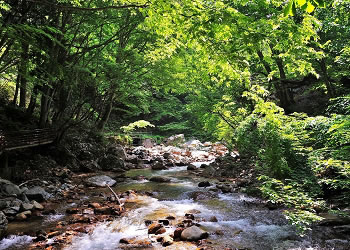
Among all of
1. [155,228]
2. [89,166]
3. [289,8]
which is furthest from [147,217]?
[89,166]

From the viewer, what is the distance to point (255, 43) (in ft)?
14.6

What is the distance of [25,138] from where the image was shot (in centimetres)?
964

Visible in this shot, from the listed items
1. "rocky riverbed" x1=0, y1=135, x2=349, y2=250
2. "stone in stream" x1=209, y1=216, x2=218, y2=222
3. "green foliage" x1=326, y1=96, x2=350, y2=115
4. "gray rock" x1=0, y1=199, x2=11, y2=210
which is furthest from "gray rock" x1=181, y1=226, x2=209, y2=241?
"gray rock" x1=0, y1=199, x2=11, y2=210

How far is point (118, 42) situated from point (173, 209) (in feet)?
33.4

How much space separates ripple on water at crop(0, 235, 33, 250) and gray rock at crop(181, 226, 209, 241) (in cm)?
A: 313

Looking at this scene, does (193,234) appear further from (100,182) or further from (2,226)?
(100,182)

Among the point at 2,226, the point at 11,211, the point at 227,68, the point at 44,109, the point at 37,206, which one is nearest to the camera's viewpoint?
the point at 2,226

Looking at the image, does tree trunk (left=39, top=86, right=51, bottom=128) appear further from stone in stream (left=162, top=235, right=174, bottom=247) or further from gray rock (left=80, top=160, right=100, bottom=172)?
stone in stream (left=162, top=235, right=174, bottom=247)

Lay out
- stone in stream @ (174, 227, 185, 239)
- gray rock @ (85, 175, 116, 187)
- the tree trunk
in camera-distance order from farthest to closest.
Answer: the tree trunk
gray rock @ (85, 175, 116, 187)
stone in stream @ (174, 227, 185, 239)

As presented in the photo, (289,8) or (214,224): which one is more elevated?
(289,8)

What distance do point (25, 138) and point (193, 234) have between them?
8.08 metres

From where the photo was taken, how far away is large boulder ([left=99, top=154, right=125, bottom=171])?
13.5 metres

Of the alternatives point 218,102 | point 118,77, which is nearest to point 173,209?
point 118,77

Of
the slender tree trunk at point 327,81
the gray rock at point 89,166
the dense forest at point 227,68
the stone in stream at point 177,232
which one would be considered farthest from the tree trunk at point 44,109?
the slender tree trunk at point 327,81
